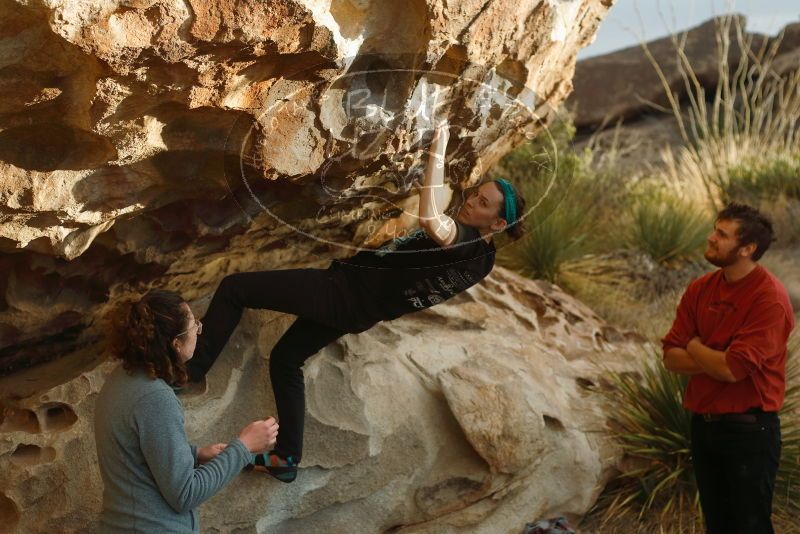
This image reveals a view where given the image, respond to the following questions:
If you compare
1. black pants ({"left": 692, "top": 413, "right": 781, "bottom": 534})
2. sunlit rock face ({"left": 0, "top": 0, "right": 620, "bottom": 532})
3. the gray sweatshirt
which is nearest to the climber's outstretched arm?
sunlit rock face ({"left": 0, "top": 0, "right": 620, "bottom": 532})

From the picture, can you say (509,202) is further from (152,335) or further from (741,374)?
(152,335)

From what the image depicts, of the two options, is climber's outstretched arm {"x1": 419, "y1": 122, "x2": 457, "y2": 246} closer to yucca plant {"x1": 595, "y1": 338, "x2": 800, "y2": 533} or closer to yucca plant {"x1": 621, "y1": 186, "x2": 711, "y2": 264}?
yucca plant {"x1": 595, "y1": 338, "x2": 800, "y2": 533}

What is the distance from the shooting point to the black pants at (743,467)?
145 inches

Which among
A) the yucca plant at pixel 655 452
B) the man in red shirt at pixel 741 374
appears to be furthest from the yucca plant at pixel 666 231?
the man in red shirt at pixel 741 374

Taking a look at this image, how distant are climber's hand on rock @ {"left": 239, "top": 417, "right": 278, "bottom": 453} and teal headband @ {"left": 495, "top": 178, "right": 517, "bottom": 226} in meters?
1.07

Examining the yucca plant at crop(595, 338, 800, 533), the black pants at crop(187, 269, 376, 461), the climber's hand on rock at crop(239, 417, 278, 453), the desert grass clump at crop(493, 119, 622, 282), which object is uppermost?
the desert grass clump at crop(493, 119, 622, 282)

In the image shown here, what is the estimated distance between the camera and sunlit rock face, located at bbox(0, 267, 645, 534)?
3664 mm

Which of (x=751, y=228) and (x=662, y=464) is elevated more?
(x=751, y=228)

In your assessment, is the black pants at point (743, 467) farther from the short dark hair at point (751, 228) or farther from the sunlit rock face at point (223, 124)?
the sunlit rock face at point (223, 124)

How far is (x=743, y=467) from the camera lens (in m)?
3.69

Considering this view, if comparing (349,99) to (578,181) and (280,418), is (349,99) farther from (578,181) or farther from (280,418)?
(578,181)

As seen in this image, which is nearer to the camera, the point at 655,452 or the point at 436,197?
the point at 436,197

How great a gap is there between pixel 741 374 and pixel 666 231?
15.5 ft

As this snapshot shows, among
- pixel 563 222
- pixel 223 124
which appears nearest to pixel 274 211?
pixel 223 124
